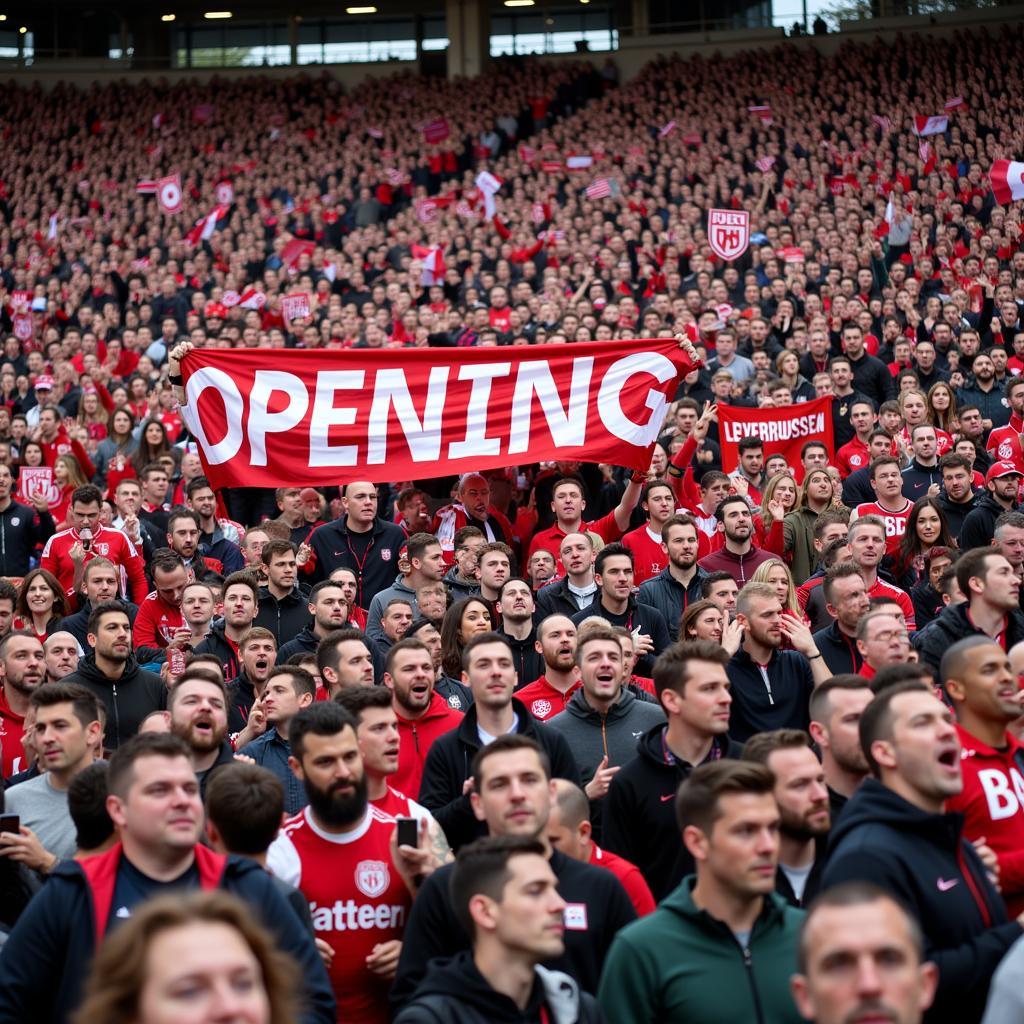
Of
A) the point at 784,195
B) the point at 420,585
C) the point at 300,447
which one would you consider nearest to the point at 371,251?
the point at 784,195

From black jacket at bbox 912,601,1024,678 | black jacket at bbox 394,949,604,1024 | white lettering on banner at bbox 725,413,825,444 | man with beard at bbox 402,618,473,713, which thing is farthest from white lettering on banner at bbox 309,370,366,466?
black jacket at bbox 394,949,604,1024

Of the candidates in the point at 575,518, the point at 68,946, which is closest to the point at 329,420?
the point at 575,518

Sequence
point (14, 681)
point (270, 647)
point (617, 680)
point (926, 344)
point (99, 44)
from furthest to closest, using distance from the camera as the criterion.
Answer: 1. point (99, 44)
2. point (926, 344)
3. point (270, 647)
4. point (14, 681)
5. point (617, 680)

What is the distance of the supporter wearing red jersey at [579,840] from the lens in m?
4.95

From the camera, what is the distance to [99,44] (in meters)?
36.2

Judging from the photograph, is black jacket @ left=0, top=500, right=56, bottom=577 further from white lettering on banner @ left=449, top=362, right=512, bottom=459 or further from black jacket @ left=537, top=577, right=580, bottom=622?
black jacket @ left=537, top=577, right=580, bottom=622

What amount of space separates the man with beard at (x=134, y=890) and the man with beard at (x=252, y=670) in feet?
11.6

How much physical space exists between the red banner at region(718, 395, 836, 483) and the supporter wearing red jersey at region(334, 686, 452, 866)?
23.0 ft

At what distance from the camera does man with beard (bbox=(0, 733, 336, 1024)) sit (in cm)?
398

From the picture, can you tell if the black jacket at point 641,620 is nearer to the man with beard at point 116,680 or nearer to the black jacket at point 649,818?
the man with beard at point 116,680

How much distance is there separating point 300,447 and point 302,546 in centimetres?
68

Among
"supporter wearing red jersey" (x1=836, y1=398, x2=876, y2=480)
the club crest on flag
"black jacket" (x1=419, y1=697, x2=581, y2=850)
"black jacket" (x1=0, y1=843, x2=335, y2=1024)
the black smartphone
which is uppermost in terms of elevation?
the club crest on flag

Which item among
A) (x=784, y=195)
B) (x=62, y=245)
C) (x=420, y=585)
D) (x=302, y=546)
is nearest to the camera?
(x=420, y=585)

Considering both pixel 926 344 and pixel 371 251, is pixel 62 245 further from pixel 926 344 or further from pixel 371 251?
pixel 926 344
